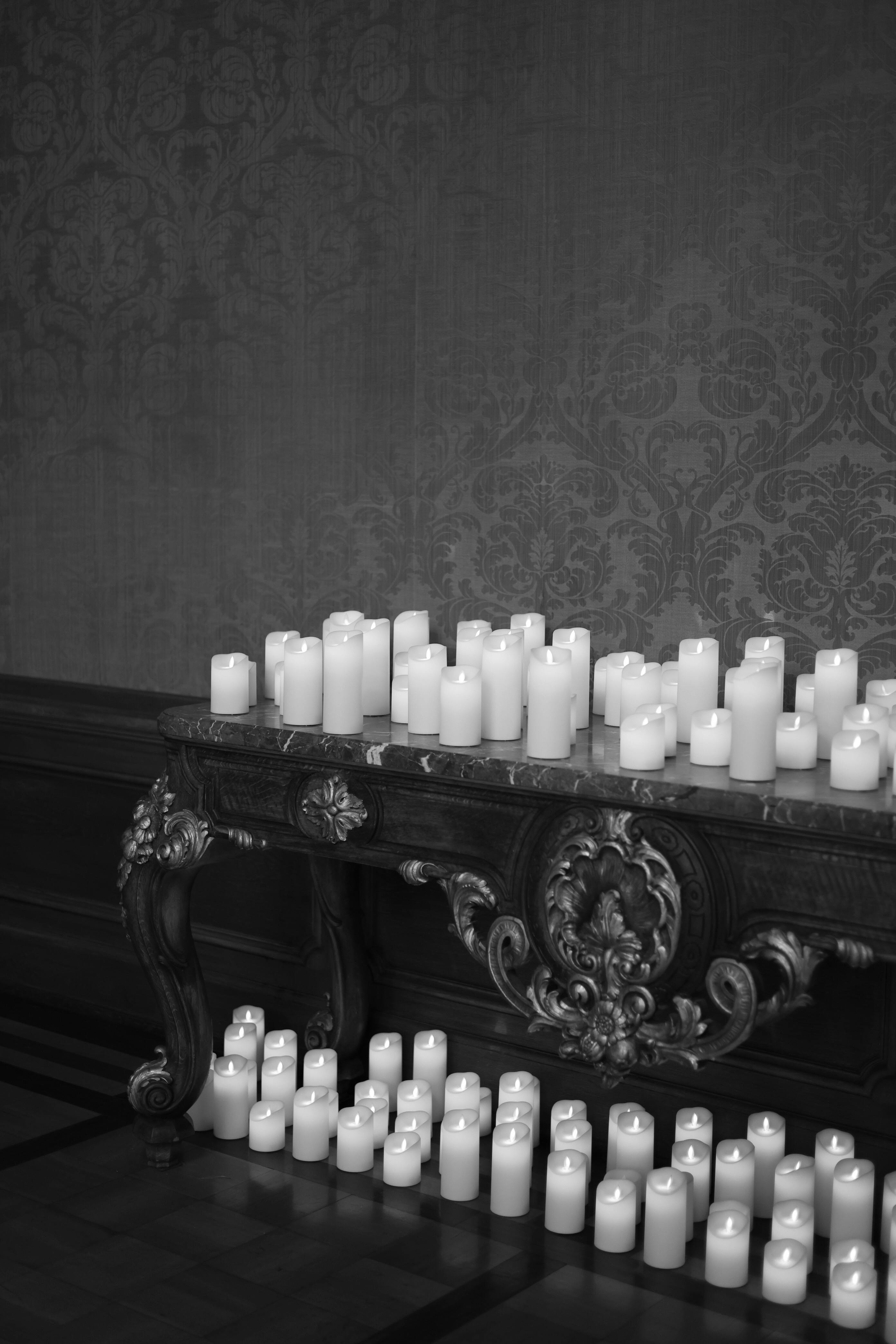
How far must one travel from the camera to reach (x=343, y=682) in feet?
7.41

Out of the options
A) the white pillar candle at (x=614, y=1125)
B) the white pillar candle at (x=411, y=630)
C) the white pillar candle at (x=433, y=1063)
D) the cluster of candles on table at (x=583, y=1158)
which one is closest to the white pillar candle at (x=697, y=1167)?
the cluster of candles on table at (x=583, y=1158)

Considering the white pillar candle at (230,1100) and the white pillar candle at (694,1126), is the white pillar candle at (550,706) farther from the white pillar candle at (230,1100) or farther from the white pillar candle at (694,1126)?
the white pillar candle at (230,1100)

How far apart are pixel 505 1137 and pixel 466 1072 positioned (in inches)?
13.4

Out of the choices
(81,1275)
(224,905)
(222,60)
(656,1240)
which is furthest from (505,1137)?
(222,60)

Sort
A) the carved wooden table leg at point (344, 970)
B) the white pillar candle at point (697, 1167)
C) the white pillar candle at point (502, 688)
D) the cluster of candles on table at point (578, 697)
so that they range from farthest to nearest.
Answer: the carved wooden table leg at point (344, 970) < the white pillar candle at point (697, 1167) < the white pillar candle at point (502, 688) < the cluster of candles on table at point (578, 697)

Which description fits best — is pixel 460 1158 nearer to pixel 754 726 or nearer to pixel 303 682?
pixel 303 682

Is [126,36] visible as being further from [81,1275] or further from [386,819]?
[81,1275]

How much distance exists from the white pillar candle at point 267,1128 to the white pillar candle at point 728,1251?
0.83m

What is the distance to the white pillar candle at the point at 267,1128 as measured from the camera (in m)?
2.57

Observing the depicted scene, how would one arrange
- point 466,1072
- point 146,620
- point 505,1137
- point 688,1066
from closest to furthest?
point 505,1137, point 688,1066, point 466,1072, point 146,620

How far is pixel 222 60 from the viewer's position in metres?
2.99

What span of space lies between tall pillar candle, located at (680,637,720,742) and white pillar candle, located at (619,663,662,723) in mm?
41

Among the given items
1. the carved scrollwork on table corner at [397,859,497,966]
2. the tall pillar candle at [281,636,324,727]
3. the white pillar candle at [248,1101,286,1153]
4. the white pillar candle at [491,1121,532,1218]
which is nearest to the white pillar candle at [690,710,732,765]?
the carved scrollwork on table corner at [397,859,497,966]

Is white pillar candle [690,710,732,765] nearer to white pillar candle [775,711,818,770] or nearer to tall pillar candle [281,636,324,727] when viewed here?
white pillar candle [775,711,818,770]
